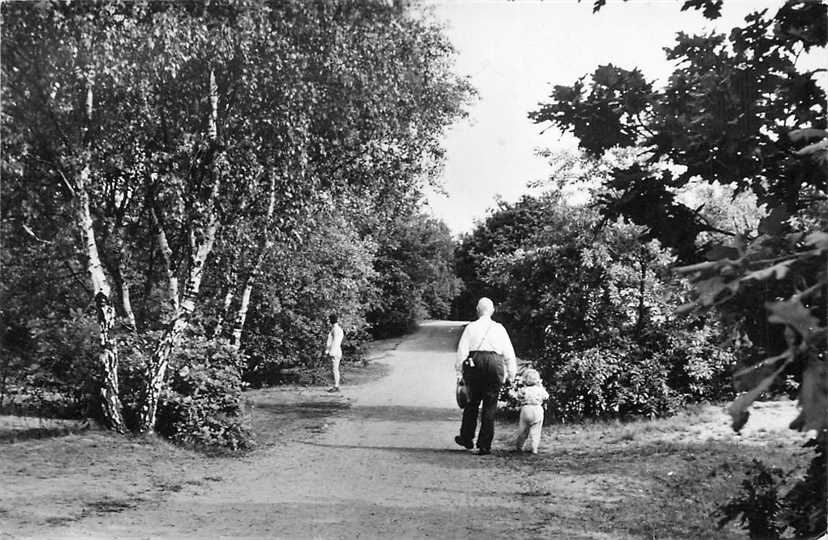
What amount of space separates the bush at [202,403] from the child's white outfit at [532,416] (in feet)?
12.1

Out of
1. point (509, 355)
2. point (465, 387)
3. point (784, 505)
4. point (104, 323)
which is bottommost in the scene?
point (784, 505)

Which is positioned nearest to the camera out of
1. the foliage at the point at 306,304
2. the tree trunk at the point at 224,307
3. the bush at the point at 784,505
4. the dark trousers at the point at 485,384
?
the bush at the point at 784,505

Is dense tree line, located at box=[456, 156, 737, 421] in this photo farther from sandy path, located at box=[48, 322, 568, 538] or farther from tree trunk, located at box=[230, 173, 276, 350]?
tree trunk, located at box=[230, 173, 276, 350]

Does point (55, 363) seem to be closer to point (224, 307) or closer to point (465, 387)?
point (224, 307)

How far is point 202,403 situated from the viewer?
30.5 ft

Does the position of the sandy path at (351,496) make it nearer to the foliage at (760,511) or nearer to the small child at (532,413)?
the small child at (532,413)

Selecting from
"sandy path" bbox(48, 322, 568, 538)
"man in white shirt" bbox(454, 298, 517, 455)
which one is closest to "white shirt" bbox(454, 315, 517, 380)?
"man in white shirt" bbox(454, 298, 517, 455)

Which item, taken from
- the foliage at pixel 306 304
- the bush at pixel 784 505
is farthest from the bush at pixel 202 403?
the foliage at pixel 306 304

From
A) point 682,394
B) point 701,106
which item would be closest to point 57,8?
point 701,106

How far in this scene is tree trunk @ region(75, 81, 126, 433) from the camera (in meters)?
8.32

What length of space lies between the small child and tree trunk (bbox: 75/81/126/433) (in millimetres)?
5092

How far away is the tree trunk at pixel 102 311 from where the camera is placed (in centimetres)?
832

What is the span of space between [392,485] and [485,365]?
227 centimetres

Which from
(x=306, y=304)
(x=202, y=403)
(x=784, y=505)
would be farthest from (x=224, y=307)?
(x=784, y=505)
